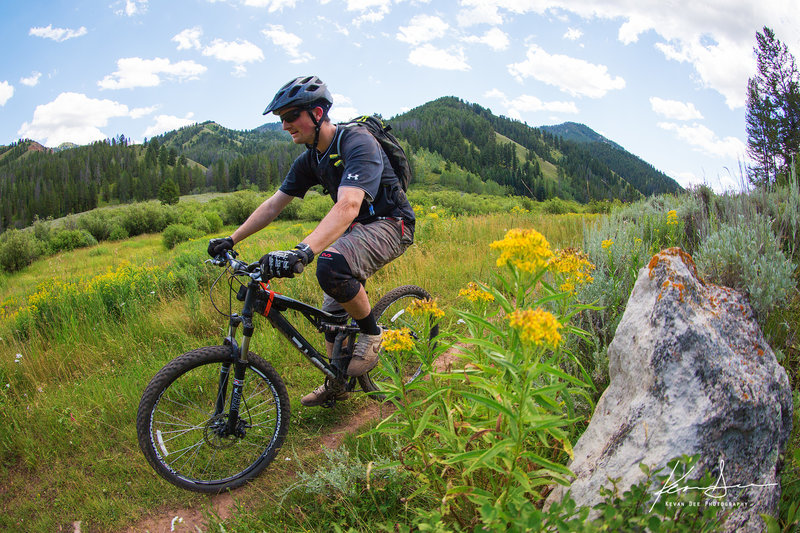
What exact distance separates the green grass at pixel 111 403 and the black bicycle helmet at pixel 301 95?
2822 mm

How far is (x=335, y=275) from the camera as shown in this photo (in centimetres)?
346

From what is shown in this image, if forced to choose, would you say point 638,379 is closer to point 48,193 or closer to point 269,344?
point 269,344

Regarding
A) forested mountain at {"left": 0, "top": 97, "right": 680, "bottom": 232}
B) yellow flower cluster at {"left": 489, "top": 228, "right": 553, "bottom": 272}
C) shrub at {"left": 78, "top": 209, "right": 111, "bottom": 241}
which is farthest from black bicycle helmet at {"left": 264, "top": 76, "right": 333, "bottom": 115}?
forested mountain at {"left": 0, "top": 97, "right": 680, "bottom": 232}

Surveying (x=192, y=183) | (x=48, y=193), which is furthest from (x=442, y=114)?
(x=48, y=193)

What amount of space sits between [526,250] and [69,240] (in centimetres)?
5174

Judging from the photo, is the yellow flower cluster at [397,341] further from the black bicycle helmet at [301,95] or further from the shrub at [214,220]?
the shrub at [214,220]

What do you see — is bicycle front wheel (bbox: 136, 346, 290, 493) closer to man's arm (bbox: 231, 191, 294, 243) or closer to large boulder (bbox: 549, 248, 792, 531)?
man's arm (bbox: 231, 191, 294, 243)

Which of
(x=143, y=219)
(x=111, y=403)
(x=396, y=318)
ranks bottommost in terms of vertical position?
(x=111, y=403)

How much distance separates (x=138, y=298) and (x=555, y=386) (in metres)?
7.85

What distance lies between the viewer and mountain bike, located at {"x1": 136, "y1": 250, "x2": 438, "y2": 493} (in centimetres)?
315

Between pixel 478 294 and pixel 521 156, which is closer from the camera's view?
pixel 478 294

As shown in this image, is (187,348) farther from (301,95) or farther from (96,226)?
(96,226)

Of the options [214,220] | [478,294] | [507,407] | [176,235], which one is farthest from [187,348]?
[214,220]

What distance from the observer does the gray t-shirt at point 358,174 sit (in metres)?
3.57
